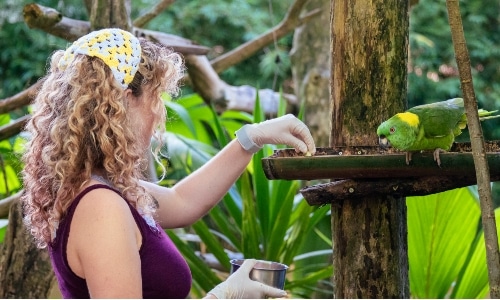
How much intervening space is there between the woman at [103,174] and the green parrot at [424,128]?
0.42 m

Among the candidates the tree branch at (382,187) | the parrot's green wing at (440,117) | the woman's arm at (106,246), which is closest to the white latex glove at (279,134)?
the tree branch at (382,187)

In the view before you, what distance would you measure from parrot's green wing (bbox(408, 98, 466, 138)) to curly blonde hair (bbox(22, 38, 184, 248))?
64 centimetres

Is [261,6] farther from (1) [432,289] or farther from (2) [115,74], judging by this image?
(2) [115,74]

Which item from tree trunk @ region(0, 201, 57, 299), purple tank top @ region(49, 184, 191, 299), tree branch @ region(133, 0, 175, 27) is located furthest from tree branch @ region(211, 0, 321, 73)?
purple tank top @ region(49, 184, 191, 299)

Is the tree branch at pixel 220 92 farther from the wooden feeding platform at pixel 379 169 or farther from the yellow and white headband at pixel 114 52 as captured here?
the yellow and white headband at pixel 114 52

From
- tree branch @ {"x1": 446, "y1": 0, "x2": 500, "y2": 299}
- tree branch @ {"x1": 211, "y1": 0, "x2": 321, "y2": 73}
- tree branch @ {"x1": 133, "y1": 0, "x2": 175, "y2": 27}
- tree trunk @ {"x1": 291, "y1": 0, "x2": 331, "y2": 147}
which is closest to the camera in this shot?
tree branch @ {"x1": 446, "y1": 0, "x2": 500, "y2": 299}

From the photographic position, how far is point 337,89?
5.97 ft

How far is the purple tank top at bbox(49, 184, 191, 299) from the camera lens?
132cm

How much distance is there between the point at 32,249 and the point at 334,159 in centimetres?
131

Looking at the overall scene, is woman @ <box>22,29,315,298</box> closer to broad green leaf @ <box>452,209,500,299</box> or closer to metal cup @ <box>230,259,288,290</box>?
metal cup @ <box>230,259,288,290</box>

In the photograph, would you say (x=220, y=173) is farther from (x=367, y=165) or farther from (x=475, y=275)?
(x=475, y=275)

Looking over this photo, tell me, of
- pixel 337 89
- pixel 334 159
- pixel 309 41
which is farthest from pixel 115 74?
pixel 309 41

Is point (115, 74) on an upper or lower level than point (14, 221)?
upper

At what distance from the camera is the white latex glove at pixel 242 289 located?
4.62 ft
